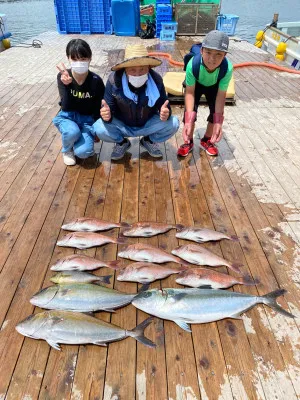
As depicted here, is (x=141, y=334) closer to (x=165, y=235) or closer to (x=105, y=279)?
(x=105, y=279)

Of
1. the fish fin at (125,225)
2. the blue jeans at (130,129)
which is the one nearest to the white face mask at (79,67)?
the blue jeans at (130,129)

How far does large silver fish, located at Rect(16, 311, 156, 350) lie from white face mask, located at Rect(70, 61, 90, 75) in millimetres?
2669

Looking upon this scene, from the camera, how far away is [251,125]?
538cm

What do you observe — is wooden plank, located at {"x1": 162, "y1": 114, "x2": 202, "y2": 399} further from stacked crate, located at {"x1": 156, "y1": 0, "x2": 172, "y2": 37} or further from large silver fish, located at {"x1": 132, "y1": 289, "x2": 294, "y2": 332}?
stacked crate, located at {"x1": 156, "y1": 0, "x2": 172, "y2": 37}

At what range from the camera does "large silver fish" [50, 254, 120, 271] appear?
2.52 metres

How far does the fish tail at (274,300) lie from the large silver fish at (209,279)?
20cm

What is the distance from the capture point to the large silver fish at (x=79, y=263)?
2.52 metres

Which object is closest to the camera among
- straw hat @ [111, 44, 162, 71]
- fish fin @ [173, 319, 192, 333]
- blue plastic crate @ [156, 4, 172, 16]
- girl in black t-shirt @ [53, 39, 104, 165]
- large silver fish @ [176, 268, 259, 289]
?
fish fin @ [173, 319, 192, 333]

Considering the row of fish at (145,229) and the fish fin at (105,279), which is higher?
the fish fin at (105,279)

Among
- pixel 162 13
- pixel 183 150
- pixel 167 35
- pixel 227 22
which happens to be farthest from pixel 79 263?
pixel 227 22

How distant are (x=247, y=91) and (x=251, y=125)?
2.11 meters

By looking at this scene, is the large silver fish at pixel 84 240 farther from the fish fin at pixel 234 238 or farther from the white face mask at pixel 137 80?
the white face mask at pixel 137 80

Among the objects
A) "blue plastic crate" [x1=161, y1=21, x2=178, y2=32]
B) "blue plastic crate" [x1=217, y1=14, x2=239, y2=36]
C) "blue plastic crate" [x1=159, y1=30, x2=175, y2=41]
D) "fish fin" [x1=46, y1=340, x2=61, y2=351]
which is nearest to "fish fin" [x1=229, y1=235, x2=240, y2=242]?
"fish fin" [x1=46, y1=340, x2=61, y2=351]

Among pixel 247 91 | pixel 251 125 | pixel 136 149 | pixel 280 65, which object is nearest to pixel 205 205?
pixel 136 149
